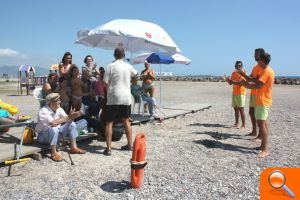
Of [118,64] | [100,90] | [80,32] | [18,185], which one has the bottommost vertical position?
[18,185]

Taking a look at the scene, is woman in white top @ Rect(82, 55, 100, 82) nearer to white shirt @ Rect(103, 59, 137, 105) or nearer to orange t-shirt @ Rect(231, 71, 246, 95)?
white shirt @ Rect(103, 59, 137, 105)

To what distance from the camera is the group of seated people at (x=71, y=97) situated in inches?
243

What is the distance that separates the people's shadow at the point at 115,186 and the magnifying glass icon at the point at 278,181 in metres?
3.11

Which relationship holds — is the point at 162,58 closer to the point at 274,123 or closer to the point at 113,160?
the point at 274,123

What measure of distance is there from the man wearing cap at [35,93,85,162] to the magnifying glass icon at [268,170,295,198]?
4.60 meters

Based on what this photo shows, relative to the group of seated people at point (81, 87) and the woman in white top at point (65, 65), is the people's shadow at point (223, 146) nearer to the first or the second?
the group of seated people at point (81, 87)

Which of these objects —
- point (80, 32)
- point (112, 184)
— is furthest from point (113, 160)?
point (80, 32)

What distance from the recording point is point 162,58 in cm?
1222

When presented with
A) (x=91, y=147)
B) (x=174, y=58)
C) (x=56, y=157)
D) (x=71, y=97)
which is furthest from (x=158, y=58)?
(x=56, y=157)

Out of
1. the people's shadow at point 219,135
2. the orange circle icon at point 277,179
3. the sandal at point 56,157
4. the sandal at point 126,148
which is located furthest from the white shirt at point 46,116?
the orange circle icon at point 277,179

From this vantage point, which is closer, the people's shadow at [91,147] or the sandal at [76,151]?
the sandal at [76,151]

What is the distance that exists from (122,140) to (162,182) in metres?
2.89

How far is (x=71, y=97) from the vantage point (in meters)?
7.61

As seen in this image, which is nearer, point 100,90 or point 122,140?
point 122,140
